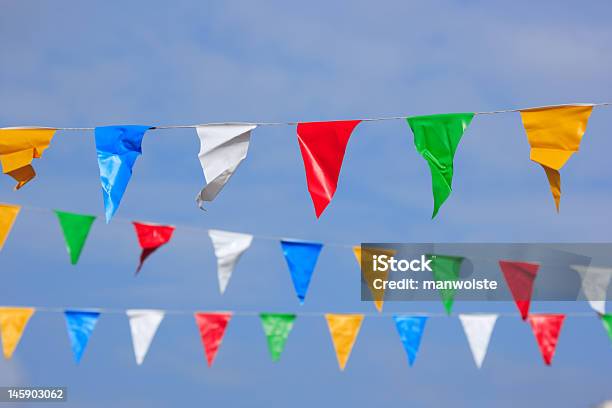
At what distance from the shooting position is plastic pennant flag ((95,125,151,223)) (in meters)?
9.87

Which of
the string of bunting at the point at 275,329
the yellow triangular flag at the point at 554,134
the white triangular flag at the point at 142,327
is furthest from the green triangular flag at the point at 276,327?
the yellow triangular flag at the point at 554,134

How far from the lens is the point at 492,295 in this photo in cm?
1145

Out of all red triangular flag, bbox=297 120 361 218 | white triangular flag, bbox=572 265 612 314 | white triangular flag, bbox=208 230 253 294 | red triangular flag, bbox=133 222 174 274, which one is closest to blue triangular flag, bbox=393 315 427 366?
white triangular flag, bbox=572 265 612 314

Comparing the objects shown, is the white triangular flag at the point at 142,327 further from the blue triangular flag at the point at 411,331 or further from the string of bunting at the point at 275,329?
the blue triangular flag at the point at 411,331

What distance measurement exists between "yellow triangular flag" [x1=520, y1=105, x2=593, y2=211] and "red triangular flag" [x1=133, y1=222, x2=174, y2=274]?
390 centimetres

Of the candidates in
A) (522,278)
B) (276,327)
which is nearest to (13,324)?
(276,327)

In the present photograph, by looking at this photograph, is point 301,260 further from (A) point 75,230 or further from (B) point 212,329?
(A) point 75,230

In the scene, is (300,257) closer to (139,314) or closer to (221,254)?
(221,254)

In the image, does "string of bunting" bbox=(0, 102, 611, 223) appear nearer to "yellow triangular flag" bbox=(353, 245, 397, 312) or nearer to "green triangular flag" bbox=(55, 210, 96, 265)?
"green triangular flag" bbox=(55, 210, 96, 265)

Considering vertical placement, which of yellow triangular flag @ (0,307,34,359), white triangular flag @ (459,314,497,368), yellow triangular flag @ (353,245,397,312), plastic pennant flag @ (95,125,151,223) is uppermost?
plastic pennant flag @ (95,125,151,223)

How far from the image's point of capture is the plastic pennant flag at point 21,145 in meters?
10.3

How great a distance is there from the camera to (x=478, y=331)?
11.0 meters

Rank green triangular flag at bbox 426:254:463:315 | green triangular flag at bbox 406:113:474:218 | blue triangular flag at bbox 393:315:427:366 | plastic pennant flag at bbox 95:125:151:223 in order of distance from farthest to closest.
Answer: blue triangular flag at bbox 393:315:427:366, green triangular flag at bbox 426:254:463:315, plastic pennant flag at bbox 95:125:151:223, green triangular flag at bbox 406:113:474:218

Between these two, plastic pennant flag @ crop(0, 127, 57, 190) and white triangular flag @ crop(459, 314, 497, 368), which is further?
white triangular flag @ crop(459, 314, 497, 368)
